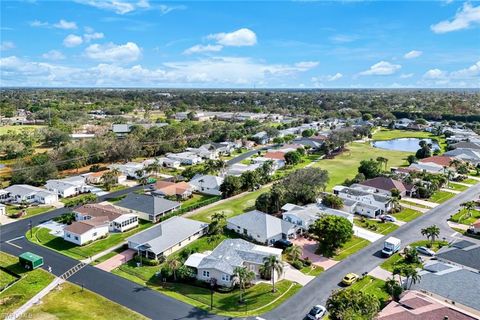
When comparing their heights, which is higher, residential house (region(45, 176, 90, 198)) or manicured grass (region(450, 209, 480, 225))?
residential house (region(45, 176, 90, 198))

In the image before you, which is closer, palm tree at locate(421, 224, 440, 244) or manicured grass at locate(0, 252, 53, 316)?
manicured grass at locate(0, 252, 53, 316)

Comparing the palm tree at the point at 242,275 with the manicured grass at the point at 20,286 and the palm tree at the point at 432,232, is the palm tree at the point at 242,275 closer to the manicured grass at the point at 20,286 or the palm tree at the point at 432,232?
the manicured grass at the point at 20,286

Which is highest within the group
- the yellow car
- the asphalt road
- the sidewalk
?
the yellow car

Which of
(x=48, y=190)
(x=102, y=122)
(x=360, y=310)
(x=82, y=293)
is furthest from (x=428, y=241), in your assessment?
(x=102, y=122)

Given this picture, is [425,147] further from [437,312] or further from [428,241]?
[437,312]

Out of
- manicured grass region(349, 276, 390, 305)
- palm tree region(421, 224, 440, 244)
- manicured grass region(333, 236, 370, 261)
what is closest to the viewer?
manicured grass region(349, 276, 390, 305)

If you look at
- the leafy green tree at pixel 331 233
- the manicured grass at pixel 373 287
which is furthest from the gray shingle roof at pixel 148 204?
the manicured grass at pixel 373 287

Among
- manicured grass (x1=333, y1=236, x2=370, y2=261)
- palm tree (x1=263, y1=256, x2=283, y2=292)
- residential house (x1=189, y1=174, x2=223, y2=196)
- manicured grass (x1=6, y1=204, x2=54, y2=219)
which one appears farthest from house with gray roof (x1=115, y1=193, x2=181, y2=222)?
manicured grass (x1=333, y1=236, x2=370, y2=261)

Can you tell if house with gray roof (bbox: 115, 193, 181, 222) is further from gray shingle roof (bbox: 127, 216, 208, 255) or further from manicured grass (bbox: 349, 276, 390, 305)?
manicured grass (bbox: 349, 276, 390, 305)
